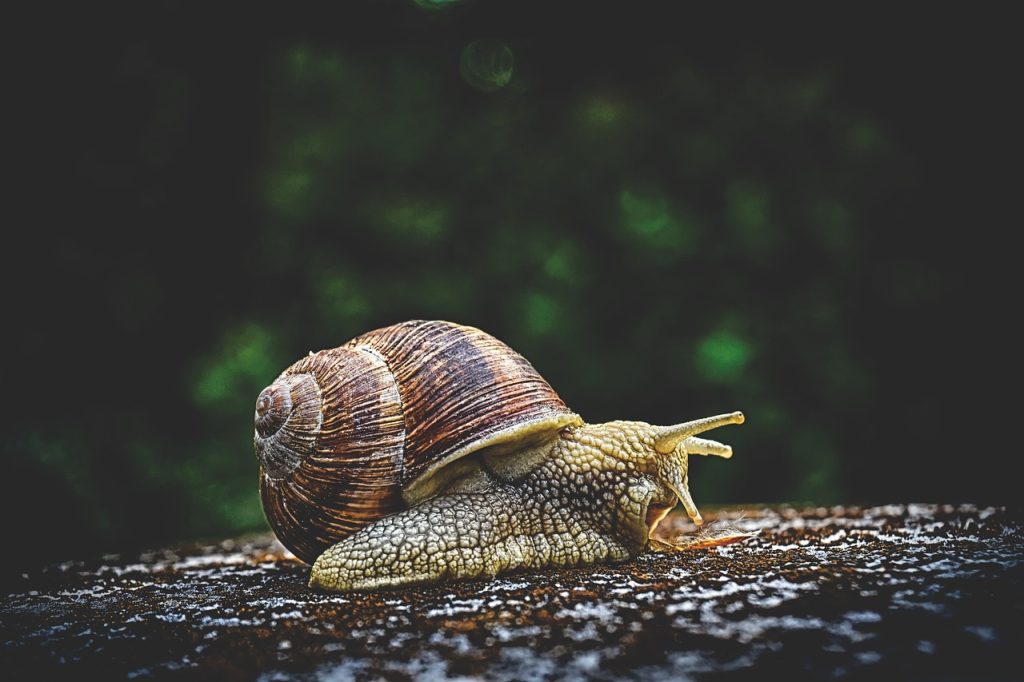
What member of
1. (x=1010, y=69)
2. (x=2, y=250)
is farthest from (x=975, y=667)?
(x=2, y=250)

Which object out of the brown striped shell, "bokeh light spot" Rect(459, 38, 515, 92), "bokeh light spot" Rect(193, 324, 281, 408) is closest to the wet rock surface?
the brown striped shell

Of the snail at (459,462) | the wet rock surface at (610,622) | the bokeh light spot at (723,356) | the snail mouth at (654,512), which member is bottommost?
the wet rock surface at (610,622)

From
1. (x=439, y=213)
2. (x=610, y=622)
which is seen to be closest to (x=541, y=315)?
(x=439, y=213)

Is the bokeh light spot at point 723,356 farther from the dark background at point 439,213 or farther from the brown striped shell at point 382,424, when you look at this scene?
the brown striped shell at point 382,424

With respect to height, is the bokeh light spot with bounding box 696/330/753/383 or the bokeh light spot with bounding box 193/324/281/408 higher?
the bokeh light spot with bounding box 193/324/281/408

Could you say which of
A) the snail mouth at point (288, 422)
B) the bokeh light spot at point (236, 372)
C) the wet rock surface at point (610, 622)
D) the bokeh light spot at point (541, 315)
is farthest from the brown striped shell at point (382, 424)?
the bokeh light spot at point (236, 372)

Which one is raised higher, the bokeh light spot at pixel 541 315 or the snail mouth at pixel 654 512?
the bokeh light spot at pixel 541 315

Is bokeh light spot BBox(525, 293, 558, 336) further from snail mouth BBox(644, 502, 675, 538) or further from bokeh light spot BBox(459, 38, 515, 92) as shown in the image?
snail mouth BBox(644, 502, 675, 538)
